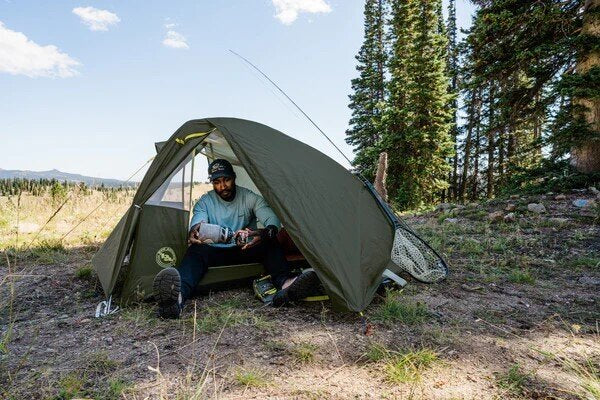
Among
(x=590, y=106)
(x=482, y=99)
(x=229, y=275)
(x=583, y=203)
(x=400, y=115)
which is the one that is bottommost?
(x=229, y=275)

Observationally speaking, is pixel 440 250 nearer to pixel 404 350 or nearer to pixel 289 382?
pixel 404 350

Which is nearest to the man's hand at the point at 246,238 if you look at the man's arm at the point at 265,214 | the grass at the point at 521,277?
the man's arm at the point at 265,214

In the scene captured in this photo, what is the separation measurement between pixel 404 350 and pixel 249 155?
2.05 metres

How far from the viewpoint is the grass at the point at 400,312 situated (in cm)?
291

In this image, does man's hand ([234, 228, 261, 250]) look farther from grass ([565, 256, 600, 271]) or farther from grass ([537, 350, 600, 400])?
grass ([565, 256, 600, 271])

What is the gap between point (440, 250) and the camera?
212 inches

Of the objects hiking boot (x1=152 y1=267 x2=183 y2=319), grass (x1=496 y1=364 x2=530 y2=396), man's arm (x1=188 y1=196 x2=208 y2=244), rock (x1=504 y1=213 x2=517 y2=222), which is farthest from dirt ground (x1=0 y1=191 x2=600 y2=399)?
rock (x1=504 y1=213 x2=517 y2=222)

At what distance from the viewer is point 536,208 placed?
667 centimetres

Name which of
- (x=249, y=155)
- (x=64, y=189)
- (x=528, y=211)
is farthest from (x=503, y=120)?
(x=64, y=189)

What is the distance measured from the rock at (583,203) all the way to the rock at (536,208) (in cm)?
59

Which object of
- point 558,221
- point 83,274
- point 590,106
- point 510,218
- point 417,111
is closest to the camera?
point 83,274

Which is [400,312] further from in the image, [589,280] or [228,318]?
[589,280]

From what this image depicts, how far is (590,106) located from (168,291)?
855 cm

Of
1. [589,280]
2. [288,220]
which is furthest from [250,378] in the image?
[589,280]
